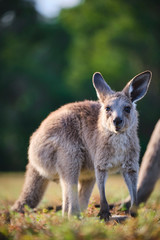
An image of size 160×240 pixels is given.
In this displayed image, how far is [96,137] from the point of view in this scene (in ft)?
17.3

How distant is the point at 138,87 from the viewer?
17.1 feet

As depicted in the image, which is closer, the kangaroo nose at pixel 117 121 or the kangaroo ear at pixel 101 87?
the kangaroo nose at pixel 117 121

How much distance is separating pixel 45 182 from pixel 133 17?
24.9m

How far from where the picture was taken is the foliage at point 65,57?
76.2 feet

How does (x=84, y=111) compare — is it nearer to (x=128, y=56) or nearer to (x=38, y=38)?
(x=128, y=56)

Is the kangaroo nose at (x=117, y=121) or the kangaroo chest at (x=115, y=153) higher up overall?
the kangaroo nose at (x=117, y=121)

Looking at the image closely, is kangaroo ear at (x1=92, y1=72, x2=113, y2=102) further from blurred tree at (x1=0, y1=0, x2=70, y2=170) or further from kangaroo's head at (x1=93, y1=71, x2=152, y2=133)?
blurred tree at (x1=0, y1=0, x2=70, y2=170)

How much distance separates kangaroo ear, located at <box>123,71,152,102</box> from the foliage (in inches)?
561

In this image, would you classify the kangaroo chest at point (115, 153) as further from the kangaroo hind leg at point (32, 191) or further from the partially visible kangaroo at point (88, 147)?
the kangaroo hind leg at point (32, 191)

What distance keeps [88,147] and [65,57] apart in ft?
88.3

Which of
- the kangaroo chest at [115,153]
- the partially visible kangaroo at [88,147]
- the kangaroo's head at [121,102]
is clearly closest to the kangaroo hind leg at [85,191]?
the partially visible kangaroo at [88,147]

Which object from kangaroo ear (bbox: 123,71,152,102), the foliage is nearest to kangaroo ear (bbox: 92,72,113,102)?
kangaroo ear (bbox: 123,71,152,102)

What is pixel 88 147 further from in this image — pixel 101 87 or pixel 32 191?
pixel 32 191

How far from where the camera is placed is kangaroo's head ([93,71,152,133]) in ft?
15.9
